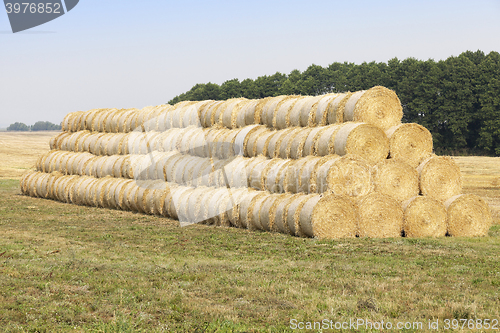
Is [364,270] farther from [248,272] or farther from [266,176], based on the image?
[266,176]

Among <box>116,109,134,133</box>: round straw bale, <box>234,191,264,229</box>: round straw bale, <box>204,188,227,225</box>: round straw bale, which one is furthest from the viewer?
<box>116,109,134,133</box>: round straw bale

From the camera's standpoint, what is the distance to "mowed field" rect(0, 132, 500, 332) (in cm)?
786

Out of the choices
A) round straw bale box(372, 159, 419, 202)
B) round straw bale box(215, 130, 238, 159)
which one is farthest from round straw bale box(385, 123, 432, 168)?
round straw bale box(215, 130, 238, 159)

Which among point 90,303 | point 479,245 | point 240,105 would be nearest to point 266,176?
point 240,105

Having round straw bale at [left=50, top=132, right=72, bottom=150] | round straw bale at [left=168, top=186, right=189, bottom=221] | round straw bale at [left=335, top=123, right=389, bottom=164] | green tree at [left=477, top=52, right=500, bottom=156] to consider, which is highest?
round straw bale at [left=50, top=132, right=72, bottom=150]

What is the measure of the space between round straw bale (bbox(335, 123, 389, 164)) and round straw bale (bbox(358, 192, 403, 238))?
3.96 ft

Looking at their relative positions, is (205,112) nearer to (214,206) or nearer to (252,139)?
(252,139)

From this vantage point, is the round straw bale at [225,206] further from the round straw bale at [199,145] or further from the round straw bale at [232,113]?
the round straw bale at [232,113]

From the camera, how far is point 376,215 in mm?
15742

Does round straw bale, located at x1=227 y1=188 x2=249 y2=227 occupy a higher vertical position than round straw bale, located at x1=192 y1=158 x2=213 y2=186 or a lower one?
lower

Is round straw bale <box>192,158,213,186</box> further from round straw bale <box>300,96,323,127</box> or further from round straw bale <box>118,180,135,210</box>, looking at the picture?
round straw bale <box>300,96,323,127</box>

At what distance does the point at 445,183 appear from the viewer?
16703 millimetres

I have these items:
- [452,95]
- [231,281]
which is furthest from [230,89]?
[231,281]

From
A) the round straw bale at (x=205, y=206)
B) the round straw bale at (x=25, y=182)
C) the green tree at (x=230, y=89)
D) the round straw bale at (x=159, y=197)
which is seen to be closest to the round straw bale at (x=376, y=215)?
the round straw bale at (x=205, y=206)
